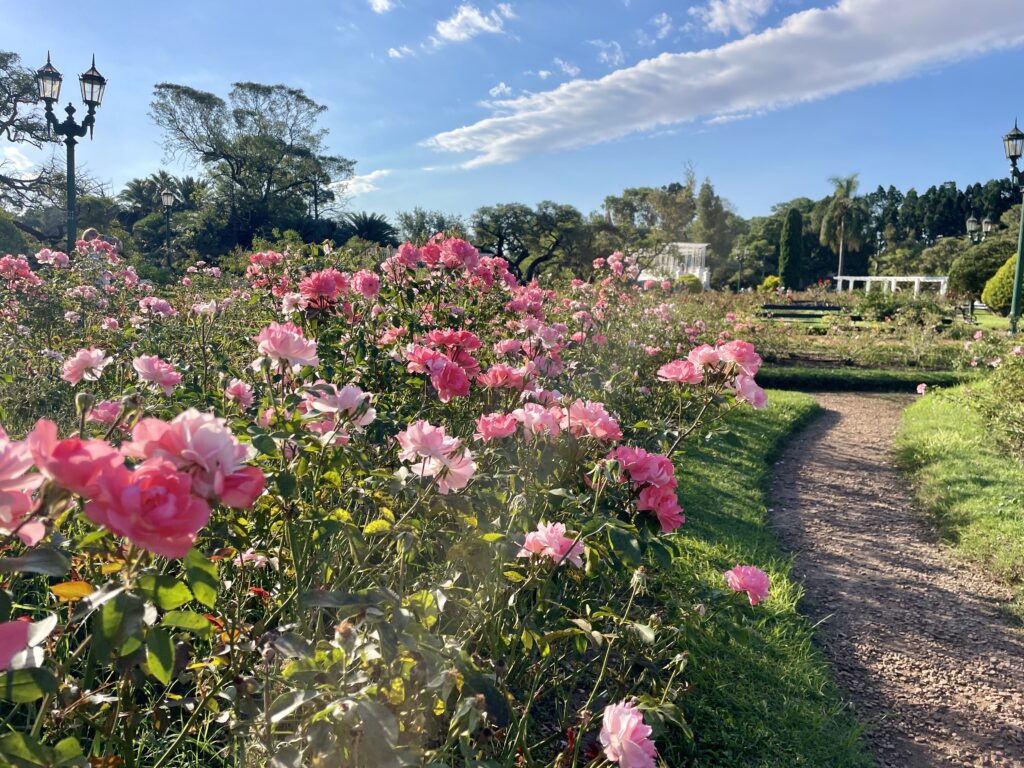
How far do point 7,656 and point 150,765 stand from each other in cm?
112

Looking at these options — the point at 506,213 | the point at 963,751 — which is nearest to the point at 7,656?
the point at 963,751

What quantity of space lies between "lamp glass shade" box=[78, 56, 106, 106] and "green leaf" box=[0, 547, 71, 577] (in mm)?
8896

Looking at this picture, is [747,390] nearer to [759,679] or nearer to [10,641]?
[759,679]

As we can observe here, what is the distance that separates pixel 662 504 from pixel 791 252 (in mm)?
43636

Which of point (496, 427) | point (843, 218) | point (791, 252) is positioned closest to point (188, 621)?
point (496, 427)

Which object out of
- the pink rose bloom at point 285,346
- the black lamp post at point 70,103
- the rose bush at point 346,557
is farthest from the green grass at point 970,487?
the black lamp post at point 70,103

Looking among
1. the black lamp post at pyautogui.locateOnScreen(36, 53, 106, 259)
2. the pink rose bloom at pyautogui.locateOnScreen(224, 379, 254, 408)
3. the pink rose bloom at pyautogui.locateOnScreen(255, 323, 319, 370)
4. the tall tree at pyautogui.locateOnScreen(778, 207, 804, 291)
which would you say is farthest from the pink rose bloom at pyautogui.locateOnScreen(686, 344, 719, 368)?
the tall tree at pyautogui.locateOnScreen(778, 207, 804, 291)

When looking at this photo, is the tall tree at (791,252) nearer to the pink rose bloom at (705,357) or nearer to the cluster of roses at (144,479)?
the pink rose bloom at (705,357)

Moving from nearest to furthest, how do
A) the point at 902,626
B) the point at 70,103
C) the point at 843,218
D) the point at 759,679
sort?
the point at 759,679
the point at 902,626
the point at 70,103
the point at 843,218

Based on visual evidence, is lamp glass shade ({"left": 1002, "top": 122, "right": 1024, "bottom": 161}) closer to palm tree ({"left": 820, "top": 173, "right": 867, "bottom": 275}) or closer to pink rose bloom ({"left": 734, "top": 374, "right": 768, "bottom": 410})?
pink rose bloom ({"left": 734, "top": 374, "right": 768, "bottom": 410})

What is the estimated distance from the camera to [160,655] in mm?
764

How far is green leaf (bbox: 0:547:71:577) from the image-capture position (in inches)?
25.3

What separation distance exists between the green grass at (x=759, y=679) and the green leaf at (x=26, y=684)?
4.53 feet

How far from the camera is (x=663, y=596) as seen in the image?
1660 mm
